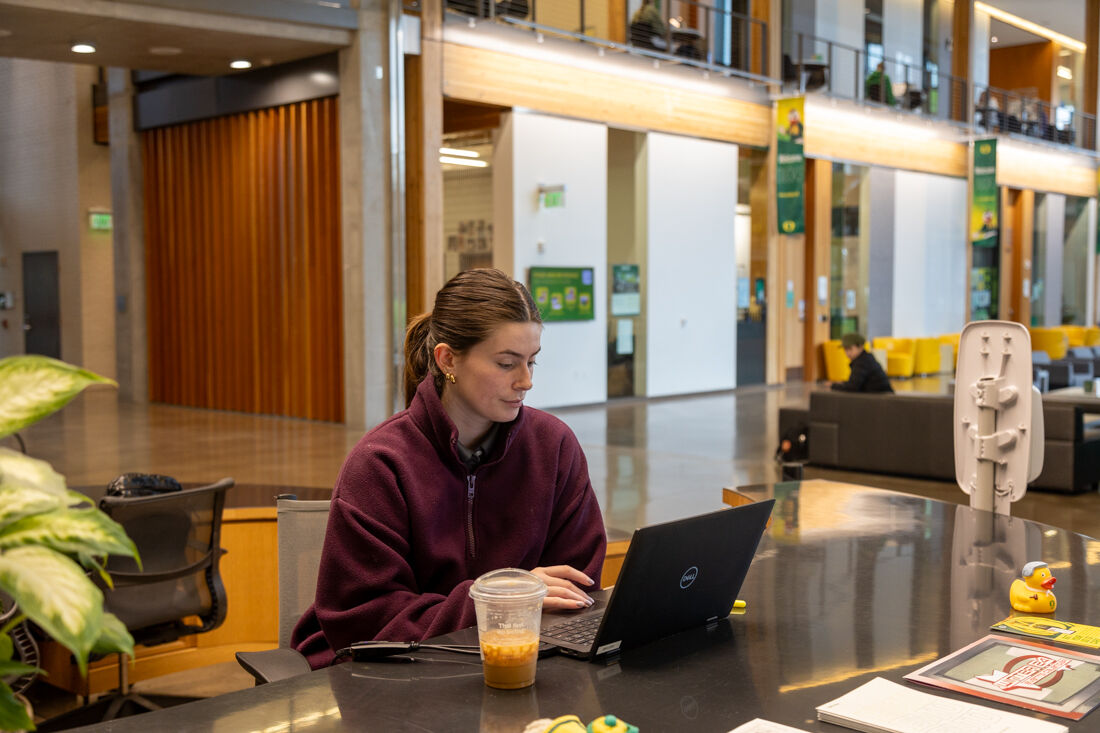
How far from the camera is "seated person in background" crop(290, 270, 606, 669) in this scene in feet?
7.05

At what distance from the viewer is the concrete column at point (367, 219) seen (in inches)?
444

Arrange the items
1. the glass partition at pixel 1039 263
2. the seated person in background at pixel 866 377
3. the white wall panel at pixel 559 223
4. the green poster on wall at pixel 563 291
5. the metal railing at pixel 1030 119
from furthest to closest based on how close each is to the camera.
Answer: the glass partition at pixel 1039 263, the metal railing at pixel 1030 119, the green poster on wall at pixel 563 291, the white wall panel at pixel 559 223, the seated person in background at pixel 866 377

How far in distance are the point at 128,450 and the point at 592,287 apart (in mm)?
6035

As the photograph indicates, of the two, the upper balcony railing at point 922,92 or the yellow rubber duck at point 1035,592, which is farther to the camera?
the upper balcony railing at point 922,92

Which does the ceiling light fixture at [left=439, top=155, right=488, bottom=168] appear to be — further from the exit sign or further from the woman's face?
the woman's face

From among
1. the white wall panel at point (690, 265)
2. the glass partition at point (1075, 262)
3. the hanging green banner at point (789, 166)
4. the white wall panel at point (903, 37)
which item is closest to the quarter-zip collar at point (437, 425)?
the white wall panel at point (690, 265)

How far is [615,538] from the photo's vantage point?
4953 mm

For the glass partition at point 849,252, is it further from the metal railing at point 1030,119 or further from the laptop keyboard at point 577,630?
the laptop keyboard at point 577,630

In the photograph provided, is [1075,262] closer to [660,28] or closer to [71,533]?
[660,28]

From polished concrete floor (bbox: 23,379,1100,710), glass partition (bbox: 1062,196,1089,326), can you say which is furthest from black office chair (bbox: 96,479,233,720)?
glass partition (bbox: 1062,196,1089,326)

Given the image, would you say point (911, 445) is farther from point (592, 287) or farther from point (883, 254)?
point (883, 254)

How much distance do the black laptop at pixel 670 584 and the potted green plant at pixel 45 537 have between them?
3.51 ft

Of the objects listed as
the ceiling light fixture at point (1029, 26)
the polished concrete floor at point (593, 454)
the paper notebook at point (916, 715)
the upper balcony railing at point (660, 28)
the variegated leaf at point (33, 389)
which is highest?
the ceiling light fixture at point (1029, 26)

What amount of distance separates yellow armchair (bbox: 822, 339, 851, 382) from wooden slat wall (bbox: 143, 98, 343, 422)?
29.5 feet
